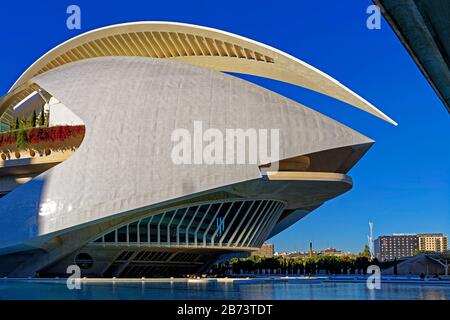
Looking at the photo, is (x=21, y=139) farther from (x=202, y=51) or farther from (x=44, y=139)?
(x=202, y=51)

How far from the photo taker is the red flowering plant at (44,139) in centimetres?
3131

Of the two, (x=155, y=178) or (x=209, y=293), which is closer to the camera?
(x=209, y=293)

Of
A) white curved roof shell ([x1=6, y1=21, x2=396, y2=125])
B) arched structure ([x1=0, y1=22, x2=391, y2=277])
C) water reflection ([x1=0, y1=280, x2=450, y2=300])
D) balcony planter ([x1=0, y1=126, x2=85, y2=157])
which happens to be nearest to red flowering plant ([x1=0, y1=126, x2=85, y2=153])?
balcony planter ([x1=0, y1=126, x2=85, y2=157])

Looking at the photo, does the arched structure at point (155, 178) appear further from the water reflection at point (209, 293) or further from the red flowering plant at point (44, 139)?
the water reflection at point (209, 293)

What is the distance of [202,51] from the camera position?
38.2 m

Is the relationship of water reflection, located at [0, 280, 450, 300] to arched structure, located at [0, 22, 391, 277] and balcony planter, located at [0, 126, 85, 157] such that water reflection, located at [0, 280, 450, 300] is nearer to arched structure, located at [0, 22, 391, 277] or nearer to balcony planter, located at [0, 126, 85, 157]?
arched structure, located at [0, 22, 391, 277]

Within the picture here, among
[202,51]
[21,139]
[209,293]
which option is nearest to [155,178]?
[21,139]

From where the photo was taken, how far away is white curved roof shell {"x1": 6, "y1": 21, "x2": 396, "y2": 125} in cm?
3438

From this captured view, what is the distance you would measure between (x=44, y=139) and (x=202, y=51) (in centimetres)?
1235

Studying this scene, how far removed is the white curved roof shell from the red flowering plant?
9464 millimetres

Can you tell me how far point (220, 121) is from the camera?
28.3 meters

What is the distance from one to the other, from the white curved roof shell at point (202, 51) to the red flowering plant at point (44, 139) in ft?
31.0
